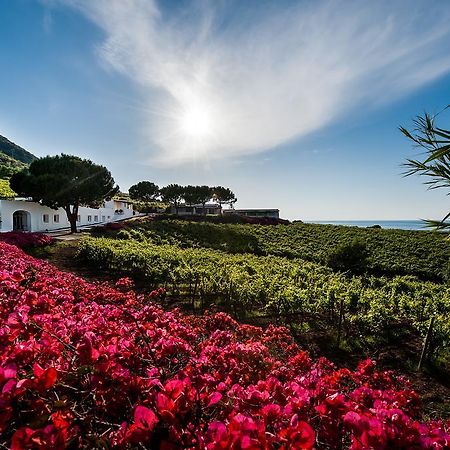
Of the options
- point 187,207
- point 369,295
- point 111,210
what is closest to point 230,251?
point 369,295

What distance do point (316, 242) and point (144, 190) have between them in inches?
1921

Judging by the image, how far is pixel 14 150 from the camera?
11875cm

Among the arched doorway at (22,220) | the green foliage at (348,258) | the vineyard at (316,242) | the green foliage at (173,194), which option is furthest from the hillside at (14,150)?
the green foliage at (348,258)

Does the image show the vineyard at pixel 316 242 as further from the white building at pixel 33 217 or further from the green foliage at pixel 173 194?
the green foliage at pixel 173 194

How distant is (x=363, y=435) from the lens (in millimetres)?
1180

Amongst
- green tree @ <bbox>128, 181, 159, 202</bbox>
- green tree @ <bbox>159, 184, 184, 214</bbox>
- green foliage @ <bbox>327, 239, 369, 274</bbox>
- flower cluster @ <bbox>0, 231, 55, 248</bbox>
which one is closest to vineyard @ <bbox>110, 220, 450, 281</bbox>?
green foliage @ <bbox>327, 239, 369, 274</bbox>

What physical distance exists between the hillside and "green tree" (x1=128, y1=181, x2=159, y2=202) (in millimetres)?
70043

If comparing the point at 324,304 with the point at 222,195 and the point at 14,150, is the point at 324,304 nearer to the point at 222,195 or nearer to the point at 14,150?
Result: the point at 222,195

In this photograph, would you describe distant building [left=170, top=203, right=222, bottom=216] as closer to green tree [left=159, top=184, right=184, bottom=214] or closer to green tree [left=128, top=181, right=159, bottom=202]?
green tree [left=159, top=184, right=184, bottom=214]

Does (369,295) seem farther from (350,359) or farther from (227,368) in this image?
(227,368)

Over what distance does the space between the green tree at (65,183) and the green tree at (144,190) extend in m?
35.0

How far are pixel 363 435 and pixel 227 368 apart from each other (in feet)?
4.78

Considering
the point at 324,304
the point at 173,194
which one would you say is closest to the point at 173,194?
the point at 173,194

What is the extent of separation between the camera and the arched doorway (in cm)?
2981
